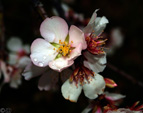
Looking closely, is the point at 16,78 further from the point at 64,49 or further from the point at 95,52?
the point at 95,52

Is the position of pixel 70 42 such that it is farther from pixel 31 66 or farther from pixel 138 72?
→ pixel 138 72

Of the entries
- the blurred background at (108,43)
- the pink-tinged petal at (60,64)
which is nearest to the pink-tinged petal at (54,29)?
the pink-tinged petal at (60,64)

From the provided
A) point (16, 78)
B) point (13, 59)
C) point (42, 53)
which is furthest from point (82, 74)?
point (13, 59)

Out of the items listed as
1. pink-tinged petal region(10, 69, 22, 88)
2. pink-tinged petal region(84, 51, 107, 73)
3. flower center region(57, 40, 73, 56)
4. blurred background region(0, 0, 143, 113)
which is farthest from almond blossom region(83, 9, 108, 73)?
pink-tinged petal region(10, 69, 22, 88)

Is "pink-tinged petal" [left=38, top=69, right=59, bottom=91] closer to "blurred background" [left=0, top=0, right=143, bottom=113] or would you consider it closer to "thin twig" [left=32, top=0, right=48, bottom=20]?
"thin twig" [left=32, top=0, right=48, bottom=20]

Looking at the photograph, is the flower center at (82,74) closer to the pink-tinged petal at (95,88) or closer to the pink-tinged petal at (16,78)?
the pink-tinged petal at (95,88)
